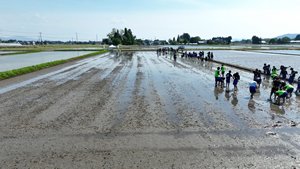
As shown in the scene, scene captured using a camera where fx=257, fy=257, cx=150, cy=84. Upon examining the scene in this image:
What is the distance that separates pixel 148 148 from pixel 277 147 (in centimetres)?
353

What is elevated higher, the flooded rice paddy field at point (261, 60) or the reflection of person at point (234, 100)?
the flooded rice paddy field at point (261, 60)

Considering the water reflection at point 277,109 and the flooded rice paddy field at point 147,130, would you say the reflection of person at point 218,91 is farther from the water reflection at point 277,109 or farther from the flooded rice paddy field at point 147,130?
the water reflection at point 277,109

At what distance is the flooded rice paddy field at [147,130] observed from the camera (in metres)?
6.34

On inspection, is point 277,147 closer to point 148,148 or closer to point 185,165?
point 185,165

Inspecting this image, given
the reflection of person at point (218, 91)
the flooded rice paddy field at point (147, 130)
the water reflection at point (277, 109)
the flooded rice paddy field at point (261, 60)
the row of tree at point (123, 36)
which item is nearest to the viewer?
the flooded rice paddy field at point (147, 130)

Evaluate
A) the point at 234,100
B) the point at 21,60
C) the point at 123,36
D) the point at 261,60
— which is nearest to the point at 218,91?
the point at 234,100

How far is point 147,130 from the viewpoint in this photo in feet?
27.8

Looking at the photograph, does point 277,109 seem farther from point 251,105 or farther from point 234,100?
point 234,100

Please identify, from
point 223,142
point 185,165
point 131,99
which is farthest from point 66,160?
point 131,99

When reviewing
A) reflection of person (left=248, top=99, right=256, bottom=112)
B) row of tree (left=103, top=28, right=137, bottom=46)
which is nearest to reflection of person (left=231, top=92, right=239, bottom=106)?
reflection of person (left=248, top=99, right=256, bottom=112)

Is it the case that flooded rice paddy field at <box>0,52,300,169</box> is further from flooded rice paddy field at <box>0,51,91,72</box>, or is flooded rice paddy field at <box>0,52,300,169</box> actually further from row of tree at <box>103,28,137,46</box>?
row of tree at <box>103,28,137,46</box>

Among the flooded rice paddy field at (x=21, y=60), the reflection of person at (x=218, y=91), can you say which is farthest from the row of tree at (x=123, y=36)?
the reflection of person at (x=218, y=91)

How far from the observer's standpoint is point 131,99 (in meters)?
13.1

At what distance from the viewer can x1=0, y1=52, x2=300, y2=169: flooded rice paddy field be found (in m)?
6.34
